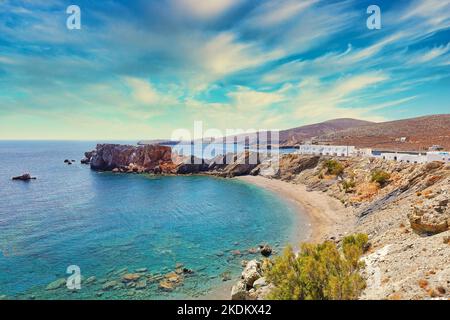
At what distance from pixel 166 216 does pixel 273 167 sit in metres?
42.0

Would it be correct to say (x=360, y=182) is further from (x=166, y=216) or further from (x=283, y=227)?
(x=166, y=216)

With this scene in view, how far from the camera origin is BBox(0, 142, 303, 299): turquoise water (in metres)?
24.7

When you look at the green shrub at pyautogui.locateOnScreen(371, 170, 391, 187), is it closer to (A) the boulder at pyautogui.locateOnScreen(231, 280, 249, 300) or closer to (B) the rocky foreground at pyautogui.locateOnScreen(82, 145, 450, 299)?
(B) the rocky foreground at pyautogui.locateOnScreen(82, 145, 450, 299)

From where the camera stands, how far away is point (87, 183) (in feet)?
241

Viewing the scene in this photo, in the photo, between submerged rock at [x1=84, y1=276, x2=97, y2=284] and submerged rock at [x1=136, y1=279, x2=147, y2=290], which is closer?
submerged rock at [x1=136, y1=279, x2=147, y2=290]

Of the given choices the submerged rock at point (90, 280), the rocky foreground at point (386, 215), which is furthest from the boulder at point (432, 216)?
the submerged rock at point (90, 280)

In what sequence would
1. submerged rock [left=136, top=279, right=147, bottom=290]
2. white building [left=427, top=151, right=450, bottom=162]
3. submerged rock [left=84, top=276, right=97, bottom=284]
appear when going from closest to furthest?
submerged rock [left=136, top=279, right=147, bottom=290]
submerged rock [left=84, top=276, right=97, bottom=284]
white building [left=427, top=151, right=450, bottom=162]

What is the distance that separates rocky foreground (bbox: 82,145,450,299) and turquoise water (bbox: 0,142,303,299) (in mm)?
6039

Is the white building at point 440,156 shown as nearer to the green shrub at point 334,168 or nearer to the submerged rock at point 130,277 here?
the green shrub at point 334,168

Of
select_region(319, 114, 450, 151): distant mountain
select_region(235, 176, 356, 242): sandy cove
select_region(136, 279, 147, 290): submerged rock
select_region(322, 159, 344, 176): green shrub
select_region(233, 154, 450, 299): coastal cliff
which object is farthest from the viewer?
select_region(319, 114, 450, 151): distant mountain

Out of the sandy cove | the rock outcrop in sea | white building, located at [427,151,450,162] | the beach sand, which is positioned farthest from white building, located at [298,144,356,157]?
white building, located at [427,151,450,162]

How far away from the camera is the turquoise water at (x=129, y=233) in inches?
974

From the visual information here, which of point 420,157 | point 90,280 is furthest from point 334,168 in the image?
point 90,280

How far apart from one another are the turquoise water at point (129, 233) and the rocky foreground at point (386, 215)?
6039 millimetres
